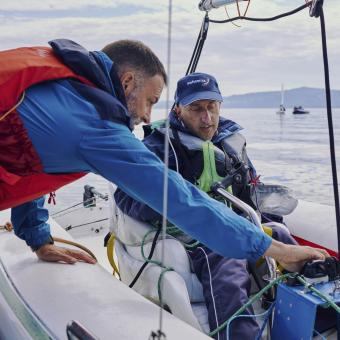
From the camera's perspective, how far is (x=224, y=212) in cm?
112

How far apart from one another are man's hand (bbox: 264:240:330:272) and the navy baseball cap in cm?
81

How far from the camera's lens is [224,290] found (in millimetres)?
1476

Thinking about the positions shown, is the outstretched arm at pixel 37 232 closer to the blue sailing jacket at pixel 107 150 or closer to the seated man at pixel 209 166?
the seated man at pixel 209 166

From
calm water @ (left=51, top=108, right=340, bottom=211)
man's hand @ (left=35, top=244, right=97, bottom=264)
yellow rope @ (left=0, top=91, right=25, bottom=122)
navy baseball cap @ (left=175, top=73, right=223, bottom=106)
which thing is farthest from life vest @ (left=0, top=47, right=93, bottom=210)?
calm water @ (left=51, top=108, right=340, bottom=211)

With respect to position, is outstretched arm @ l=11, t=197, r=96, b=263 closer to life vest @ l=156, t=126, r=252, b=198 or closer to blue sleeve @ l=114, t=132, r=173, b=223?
blue sleeve @ l=114, t=132, r=173, b=223

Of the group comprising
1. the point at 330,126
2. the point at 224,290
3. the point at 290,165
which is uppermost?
the point at 330,126

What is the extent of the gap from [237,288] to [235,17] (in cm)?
118

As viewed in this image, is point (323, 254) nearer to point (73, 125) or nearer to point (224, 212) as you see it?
point (224, 212)

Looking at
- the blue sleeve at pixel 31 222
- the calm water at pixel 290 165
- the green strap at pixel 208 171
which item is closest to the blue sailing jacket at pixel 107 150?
the blue sleeve at pixel 31 222

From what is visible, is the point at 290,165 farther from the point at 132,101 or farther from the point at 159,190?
the point at 159,190

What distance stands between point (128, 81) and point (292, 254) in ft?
1.87

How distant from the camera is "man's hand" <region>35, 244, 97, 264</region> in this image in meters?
1.58

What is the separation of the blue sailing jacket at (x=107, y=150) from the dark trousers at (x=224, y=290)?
0.33 m

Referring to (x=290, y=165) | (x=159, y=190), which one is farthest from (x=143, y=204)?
(x=290, y=165)
